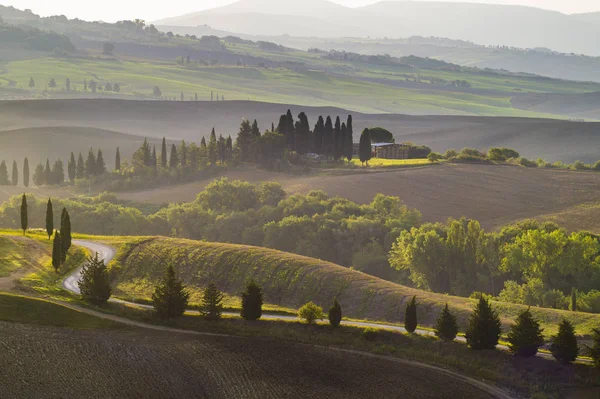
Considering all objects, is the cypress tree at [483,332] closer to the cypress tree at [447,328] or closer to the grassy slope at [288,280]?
the cypress tree at [447,328]

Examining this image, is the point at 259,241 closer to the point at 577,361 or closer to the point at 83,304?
the point at 83,304

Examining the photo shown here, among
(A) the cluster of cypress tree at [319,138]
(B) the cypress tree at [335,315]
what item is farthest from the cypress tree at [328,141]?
(B) the cypress tree at [335,315]

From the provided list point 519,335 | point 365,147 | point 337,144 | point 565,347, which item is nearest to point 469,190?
point 365,147

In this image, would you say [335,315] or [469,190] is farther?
[469,190]

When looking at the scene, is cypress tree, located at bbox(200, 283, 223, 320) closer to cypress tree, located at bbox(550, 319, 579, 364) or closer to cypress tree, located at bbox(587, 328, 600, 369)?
cypress tree, located at bbox(550, 319, 579, 364)

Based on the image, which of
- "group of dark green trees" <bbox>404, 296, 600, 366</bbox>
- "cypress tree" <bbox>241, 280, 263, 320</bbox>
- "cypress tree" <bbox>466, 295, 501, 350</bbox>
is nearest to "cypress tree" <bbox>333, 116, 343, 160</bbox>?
"cypress tree" <bbox>241, 280, 263, 320</bbox>

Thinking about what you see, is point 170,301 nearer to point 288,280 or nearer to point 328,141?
point 288,280
